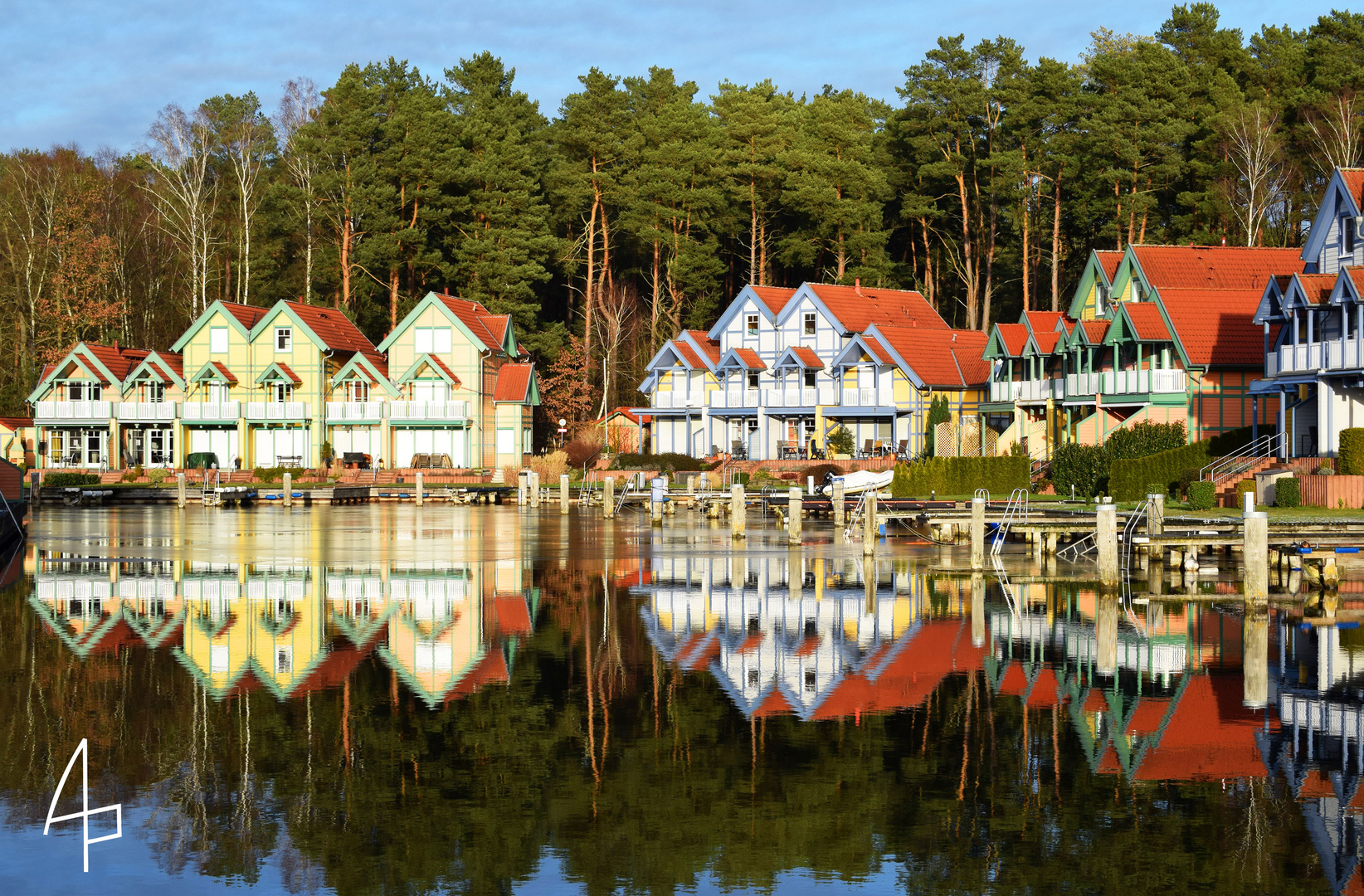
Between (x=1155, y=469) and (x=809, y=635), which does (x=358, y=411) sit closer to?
(x=1155, y=469)

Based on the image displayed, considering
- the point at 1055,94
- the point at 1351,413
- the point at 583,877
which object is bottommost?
the point at 583,877

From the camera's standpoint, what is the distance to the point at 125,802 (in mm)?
12750

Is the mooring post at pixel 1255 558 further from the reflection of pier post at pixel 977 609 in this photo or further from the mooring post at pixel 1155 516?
the mooring post at pixel 1155 516

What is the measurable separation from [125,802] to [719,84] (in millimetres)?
78144

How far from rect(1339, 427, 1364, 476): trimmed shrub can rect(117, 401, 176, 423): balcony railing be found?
5242 cm

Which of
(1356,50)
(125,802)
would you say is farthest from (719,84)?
(125,802)

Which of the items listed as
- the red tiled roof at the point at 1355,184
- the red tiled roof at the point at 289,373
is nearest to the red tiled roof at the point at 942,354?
the red tiled roof at the point at 1355,184

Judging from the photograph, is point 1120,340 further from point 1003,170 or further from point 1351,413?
point 1003,170

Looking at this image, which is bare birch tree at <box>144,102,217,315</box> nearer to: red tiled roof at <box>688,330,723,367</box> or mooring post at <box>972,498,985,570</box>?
red tiled roof at <box>688,330,723,367</box>

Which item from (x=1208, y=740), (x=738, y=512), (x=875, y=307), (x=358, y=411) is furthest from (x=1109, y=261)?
(x=1208, y=740)

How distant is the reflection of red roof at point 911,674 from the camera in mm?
16812

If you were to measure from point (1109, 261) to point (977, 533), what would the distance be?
27553mm

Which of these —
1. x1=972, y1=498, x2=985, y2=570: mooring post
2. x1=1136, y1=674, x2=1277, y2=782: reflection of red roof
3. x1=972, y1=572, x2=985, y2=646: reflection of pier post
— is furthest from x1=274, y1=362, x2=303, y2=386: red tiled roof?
x1=1136, y1=674, x2=1277, y2=782: reflection of red roof

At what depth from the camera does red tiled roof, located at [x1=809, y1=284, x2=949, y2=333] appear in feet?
217
